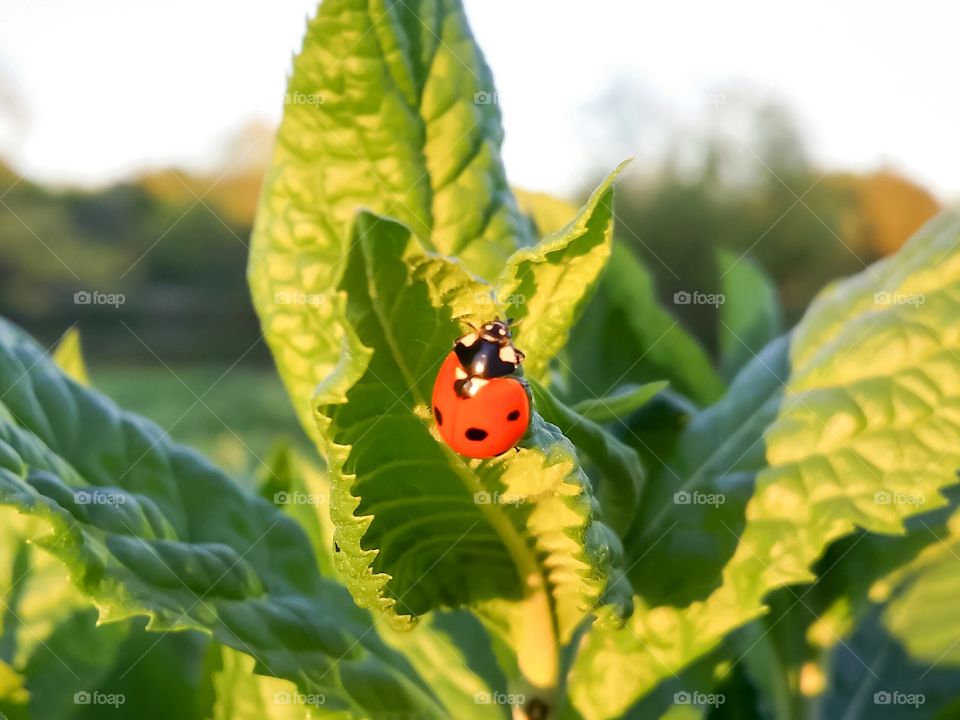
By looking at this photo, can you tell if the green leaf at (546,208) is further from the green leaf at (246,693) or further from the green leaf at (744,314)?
the green leaf at (246,693)

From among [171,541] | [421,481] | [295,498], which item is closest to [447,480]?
[421,481]

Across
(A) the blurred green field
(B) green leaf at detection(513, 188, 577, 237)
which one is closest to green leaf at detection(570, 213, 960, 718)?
(B) green leaf at detection(513, 188, 577, 237)

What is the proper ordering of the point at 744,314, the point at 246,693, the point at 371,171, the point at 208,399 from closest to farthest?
the point at 246,693
the point at 371,171
the point at 744,314
the point at 208,399

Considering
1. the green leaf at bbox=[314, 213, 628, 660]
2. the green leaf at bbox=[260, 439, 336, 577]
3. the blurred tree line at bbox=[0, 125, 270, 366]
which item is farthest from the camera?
the blurred tree line at bbox=[0, 125, 270, 366]

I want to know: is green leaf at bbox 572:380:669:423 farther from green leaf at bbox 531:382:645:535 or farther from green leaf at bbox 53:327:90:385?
green leaf at bbox 53:327:90:385

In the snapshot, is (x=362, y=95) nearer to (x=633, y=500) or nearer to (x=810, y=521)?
(x=633, y=500)

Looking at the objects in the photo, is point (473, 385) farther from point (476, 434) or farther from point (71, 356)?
point (71, 356)

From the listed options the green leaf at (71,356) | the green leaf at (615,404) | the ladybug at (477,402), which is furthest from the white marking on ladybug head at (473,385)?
the green leaf at (71,356)
